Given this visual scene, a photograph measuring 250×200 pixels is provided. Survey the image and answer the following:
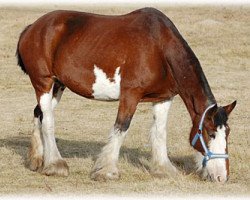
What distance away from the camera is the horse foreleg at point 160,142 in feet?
30.7

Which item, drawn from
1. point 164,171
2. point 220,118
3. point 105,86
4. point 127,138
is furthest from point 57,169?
point 127,138

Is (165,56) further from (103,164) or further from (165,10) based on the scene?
(165,10)

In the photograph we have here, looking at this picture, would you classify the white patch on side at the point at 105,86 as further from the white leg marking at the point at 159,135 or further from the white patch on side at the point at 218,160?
the white patch on side at the point at 218,160

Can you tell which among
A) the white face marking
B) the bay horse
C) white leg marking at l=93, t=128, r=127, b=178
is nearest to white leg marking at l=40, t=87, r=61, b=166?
the bay horse

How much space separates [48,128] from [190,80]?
7.05ft

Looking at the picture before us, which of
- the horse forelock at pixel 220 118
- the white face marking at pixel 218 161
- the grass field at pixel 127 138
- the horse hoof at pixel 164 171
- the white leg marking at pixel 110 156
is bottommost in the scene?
the grass field at pixel 127 138

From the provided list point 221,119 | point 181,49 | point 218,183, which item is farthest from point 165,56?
point 218,183

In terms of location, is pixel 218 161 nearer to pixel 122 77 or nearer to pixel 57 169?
pixel 122 77

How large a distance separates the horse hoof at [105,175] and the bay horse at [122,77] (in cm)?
1

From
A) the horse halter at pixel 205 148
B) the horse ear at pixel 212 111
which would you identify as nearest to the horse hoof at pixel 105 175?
the horse halter at pixel 205 148

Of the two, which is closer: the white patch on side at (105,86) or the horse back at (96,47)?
the horse back at (96,47)

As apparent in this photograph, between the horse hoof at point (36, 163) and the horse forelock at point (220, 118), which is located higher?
the horse forelock at point (220, 118)

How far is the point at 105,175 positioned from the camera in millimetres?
8906

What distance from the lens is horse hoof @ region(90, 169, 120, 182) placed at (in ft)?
29.2
